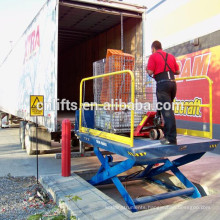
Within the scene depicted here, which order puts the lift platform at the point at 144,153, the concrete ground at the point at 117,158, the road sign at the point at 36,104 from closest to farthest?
the lift platform at the point at 144,153
the concrete ground at the point at 117,158
the road sign at the point at 36,104

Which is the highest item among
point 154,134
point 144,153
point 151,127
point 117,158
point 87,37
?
point 87,37

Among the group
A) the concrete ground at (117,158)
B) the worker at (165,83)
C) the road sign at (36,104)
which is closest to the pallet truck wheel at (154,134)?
the worker at (165,83)

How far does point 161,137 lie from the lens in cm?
452

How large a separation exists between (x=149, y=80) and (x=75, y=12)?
11.9 ft

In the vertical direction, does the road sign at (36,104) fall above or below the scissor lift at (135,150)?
above

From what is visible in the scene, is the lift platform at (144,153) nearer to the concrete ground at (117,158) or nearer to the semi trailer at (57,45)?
the concrete ground at (117,158)

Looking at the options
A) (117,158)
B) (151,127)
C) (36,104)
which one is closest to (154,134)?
(151,127)

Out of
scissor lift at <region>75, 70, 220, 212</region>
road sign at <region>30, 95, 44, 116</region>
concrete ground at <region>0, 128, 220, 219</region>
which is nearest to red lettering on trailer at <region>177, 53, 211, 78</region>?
concrete ground at <region>0, 128, 220, 219</region>

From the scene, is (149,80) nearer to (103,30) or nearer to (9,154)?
(103,30)

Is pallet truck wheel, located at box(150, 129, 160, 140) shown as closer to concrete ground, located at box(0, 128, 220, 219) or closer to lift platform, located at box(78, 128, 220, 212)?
lift platform, located at box(78, 128, 220, 212)

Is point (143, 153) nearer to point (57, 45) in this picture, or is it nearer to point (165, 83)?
point (165, 83)

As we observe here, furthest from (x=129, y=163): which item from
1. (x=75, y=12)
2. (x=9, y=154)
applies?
(x=9, y=154)

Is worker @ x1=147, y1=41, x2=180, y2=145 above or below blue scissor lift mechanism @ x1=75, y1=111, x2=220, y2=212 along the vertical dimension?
above

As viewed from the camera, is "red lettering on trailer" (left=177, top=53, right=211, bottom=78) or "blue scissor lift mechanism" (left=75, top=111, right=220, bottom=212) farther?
"red lettering on trailer" (left=177, top=53, right=211, bottom=78)
